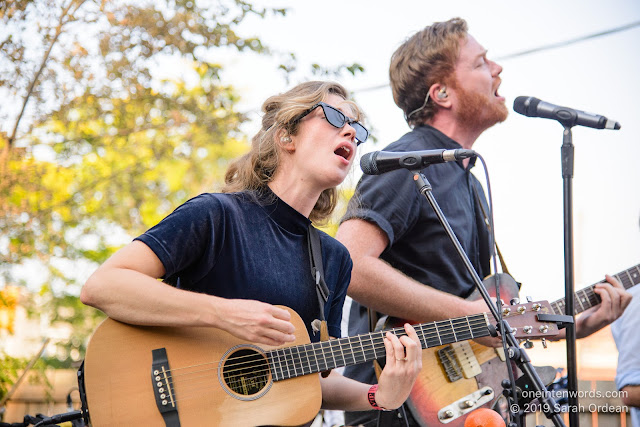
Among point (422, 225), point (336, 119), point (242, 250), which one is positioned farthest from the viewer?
point (422, 225)

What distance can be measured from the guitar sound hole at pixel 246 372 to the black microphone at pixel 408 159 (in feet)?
3.07

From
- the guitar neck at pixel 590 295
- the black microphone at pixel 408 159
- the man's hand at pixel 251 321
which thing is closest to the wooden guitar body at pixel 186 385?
the man's hand at pixel 251 321

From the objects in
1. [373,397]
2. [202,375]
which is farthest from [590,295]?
[202,375]

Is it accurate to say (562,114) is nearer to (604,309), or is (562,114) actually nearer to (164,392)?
(604,309)

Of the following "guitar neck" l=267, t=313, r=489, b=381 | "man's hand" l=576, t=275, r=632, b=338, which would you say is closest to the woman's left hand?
"guitar neck" l=267, t=313, r=489, b=381

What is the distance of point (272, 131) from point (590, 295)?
211 cm

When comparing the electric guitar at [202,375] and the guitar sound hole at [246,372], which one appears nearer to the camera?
the electric guitar at [202,375]

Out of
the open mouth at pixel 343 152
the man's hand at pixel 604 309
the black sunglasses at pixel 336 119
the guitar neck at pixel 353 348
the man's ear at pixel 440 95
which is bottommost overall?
the guitar neck at pixel 353 348

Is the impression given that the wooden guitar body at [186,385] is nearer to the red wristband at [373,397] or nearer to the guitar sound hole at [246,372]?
the guitar sound hole at [246,372]

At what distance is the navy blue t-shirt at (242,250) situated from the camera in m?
2.53

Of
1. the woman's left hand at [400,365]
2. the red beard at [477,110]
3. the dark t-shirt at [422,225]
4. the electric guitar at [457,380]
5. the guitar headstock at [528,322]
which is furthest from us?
the red beard at [477,110]

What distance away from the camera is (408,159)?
2.60 metres

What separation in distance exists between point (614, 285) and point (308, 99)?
2.16 meters

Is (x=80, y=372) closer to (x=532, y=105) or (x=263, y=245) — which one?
(x=263, y=245)
